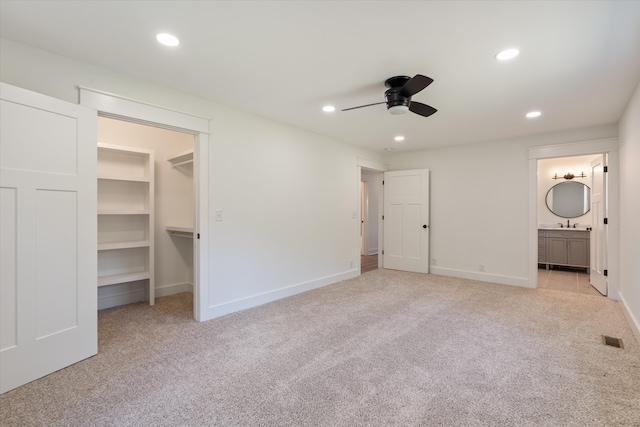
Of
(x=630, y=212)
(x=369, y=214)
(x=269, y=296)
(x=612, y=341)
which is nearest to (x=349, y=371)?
(x=269, y=296)

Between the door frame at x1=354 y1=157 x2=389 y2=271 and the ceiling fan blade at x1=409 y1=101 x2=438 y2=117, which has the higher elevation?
the ceiling fan blade at x1=409 y1=101 x2=438 y2=117

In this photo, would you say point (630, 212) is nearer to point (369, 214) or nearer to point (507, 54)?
point (507, 54)

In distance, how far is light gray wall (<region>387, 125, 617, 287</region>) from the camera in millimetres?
4750

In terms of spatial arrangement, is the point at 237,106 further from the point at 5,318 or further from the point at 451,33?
the point at 5,318

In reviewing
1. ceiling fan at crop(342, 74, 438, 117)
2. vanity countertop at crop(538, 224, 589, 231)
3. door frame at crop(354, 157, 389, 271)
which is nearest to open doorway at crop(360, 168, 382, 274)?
door frame at crop(354, 157, 389, 271)

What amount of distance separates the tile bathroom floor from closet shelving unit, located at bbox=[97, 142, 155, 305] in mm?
5943

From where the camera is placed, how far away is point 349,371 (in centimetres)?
224

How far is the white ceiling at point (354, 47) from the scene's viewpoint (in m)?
1.83

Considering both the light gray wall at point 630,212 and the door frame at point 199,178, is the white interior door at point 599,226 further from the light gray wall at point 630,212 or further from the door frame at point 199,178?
the door frame at point 199,178

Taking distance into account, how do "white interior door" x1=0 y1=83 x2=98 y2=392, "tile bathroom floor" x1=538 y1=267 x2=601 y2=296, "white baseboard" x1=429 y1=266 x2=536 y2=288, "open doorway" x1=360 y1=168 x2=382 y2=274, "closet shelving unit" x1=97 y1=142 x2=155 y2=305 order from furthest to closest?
"open doorway" x1=360 y1=168 x2=382 y2=274 → "white baseboard" x1=429 y1=266 x2=536 y2=288 → "tile bathroom floor" x1=538 y1=267 x2=601 y2=296 → "closet shelving unit" x1=97 y1=142 x2=155 y2=305 → "white interior door" x1=0 y1=83 x2=98 y2=392

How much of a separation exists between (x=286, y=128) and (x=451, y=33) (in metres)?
2.56

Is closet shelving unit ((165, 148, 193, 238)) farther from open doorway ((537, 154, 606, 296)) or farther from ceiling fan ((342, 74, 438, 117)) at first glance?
open doorway ((537, 154, 606, 296))

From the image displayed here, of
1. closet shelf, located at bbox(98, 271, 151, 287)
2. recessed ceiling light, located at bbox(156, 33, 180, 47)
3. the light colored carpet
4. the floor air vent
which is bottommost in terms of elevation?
the light colored carpet

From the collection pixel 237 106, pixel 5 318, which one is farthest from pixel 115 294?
pixel 237 106
